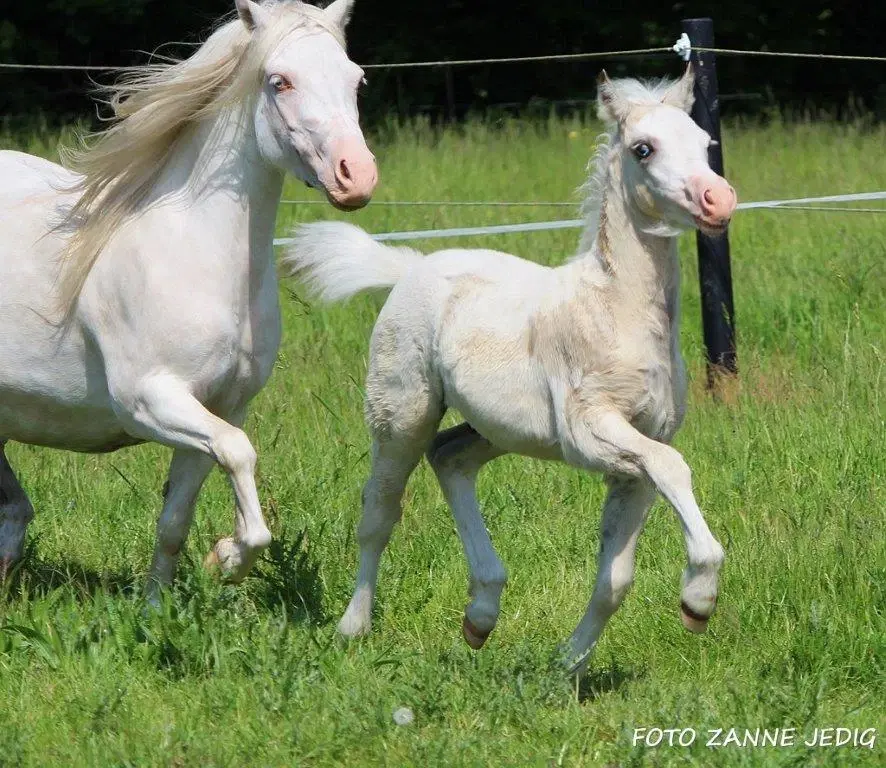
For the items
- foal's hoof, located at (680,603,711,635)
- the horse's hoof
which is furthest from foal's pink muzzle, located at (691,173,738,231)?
the horse's hoof

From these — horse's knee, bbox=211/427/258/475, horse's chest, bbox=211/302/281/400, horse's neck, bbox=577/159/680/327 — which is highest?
horse's neck, bbox=577/159/680/327

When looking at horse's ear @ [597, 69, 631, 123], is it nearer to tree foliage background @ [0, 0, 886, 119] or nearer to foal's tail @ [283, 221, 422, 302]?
foal's tail @ [283, 221, 422, 302]

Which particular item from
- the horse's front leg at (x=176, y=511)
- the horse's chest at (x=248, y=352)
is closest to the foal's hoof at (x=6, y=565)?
the horse's front leg at (x=176, y=511)

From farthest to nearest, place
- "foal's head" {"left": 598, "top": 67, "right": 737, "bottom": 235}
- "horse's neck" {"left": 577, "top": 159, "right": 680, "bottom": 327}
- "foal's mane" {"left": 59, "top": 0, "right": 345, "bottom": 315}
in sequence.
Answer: "foal's mane" {"left": 59, "top": 0, "right": 345, "bottom": 315}
"horse's neck" {"left": 577, "top": 159, "right": 680, "bottom": 327}
"foal's head" {"left": 598, "top": 67, "right": 737, "bottom": 235}

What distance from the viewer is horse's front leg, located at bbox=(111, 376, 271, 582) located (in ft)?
14.4

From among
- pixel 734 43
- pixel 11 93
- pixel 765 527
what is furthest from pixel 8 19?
pixel 765 527

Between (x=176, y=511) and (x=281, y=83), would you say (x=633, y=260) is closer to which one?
(x=281, y=83)

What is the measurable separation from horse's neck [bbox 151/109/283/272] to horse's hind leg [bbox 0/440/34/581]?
4.47 feet

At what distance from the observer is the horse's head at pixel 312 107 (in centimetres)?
421

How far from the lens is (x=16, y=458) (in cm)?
702

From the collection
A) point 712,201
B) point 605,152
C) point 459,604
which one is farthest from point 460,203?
point 712,201

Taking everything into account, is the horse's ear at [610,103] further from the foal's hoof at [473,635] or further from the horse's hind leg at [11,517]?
the horse's hind leg at [11,517]

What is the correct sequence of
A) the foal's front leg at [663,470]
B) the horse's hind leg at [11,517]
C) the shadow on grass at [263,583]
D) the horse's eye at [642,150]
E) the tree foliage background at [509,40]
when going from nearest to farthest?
the foal's front leg at [663,470] < the horse's eye at [642,150] < the shadow on grass at [263,583] < the horse's hind leg at [11,517] < the tree foliage background at [509,40]

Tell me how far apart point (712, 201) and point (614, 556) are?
1.07 m
